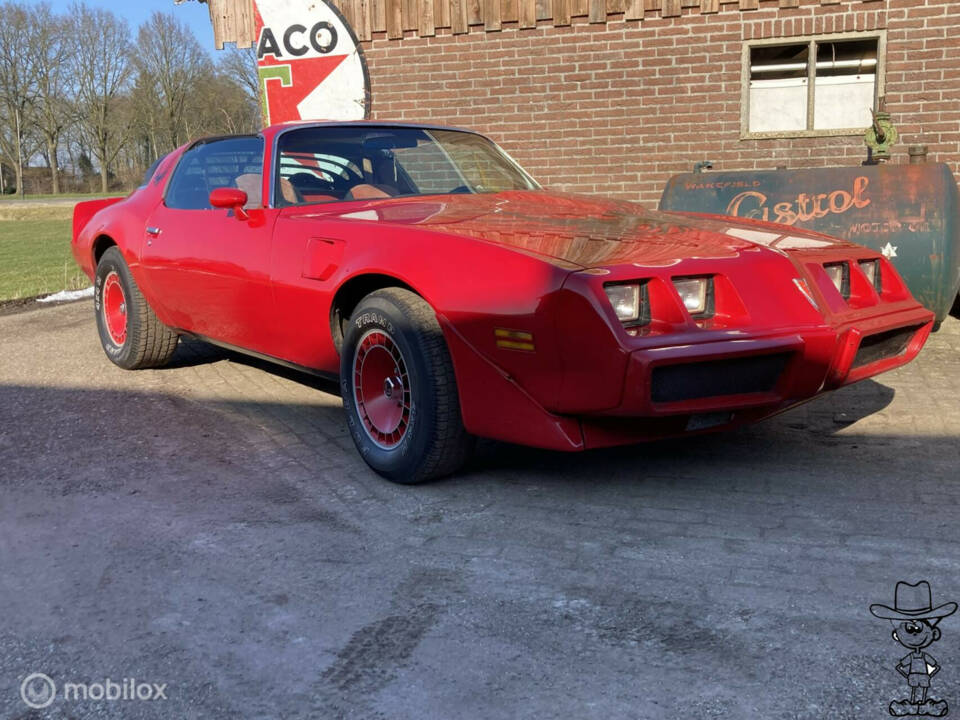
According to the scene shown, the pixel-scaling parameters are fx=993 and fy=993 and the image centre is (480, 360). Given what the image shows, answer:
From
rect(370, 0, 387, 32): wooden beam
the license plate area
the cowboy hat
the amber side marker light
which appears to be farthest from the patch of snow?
the cowboy hat

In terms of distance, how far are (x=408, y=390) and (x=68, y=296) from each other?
22.3 feet

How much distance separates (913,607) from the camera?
8.23 ft

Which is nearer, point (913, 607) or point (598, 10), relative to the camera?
point (913, 607)

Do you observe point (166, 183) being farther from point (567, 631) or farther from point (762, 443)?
point (567, 631)

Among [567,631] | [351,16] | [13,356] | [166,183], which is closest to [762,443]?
[567,631]

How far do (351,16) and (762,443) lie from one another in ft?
24.2

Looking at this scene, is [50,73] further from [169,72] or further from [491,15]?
[491,15]

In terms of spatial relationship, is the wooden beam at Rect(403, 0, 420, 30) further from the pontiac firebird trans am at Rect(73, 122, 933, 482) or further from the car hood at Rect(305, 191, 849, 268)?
the car hood at Rect(305, 191, 849, 268)

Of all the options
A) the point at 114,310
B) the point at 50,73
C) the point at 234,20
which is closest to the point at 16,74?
the point at 50,73

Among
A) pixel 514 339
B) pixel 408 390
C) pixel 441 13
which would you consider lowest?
pixel 408 390

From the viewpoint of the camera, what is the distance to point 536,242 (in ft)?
10.9

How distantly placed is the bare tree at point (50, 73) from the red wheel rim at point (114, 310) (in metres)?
56.7

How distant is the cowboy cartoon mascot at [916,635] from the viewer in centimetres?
204

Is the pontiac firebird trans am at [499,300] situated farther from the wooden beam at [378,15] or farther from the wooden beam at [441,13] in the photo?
the wooden beam at [378,15]
